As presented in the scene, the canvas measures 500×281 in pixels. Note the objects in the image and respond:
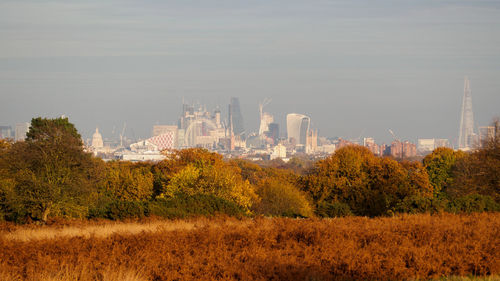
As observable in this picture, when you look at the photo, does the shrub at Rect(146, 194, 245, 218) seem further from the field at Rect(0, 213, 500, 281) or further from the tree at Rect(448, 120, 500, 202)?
the tree at Rect(448, 120, 500, 202)

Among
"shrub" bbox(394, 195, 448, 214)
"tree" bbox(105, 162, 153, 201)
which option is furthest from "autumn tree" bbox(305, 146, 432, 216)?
"shrub" bbox(394, 195, 448, 214)

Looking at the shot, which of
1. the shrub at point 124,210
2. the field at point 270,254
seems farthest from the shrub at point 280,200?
the field at point 270,254

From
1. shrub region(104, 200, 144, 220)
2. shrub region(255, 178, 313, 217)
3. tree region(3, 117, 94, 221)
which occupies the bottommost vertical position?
shrub region(255, 178, 313, 217)

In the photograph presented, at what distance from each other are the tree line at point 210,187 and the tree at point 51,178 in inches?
1.7

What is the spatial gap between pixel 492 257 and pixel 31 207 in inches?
739

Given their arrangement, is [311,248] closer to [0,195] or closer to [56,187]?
[56,187]

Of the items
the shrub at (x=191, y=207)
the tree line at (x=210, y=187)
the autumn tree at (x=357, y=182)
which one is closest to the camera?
the shrub at (x=191, y=207)

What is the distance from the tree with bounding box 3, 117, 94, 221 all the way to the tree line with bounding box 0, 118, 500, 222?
0.04 metres

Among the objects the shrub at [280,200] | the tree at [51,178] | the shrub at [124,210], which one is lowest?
the shrub at [280,200]

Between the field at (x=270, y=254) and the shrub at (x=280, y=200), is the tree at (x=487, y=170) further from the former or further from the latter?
the field at (x=270, y=254)

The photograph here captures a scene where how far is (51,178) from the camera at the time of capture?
2561 centimetres

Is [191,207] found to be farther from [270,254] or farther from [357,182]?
[357,182]

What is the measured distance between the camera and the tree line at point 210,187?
918 inches

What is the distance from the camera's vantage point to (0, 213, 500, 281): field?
9.54 meters
